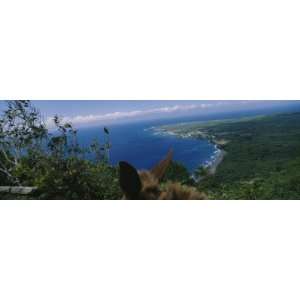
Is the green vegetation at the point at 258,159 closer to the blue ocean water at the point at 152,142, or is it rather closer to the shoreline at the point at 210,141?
the shoreline at the point at 210,141

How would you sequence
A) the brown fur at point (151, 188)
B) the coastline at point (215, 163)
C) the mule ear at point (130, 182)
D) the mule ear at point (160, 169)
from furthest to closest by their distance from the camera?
1. the coastline at point (215, 163)
2. the mule ear at point (160, 169)
3. the mule ear at point (130, 182)
4. the brown fur at point (151, 188)

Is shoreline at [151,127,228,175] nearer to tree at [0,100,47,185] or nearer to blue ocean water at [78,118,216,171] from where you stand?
blue ocean water at [78,118,216,171]

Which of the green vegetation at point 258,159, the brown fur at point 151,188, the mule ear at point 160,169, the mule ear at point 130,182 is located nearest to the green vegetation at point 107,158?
the green vegetation at point 258,159

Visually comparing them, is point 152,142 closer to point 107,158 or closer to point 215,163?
point 107,158

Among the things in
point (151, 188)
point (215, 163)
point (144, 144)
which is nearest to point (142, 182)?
point (151, 188)
